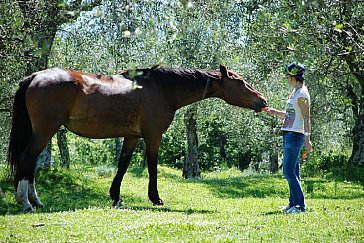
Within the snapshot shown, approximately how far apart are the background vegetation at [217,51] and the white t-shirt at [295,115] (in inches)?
23.5

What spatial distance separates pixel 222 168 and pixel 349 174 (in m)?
23.1

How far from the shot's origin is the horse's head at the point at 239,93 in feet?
36.7

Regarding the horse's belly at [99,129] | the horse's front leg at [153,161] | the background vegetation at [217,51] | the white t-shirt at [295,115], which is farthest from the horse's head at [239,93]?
the horse's belly at [99,129]

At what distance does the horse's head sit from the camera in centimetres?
1117

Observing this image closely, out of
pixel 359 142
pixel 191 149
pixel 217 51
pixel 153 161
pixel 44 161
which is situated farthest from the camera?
pixel 191 149

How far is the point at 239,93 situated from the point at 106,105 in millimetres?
2893

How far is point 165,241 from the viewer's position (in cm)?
664

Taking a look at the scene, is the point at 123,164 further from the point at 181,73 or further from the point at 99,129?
the point at 181,73

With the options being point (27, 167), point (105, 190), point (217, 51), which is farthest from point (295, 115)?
point (217, 51)

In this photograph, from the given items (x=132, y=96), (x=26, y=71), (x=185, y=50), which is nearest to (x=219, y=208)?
(x=132, y=96)

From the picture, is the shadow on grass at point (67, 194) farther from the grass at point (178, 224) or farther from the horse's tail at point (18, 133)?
the horse's tail at point (18, 133)

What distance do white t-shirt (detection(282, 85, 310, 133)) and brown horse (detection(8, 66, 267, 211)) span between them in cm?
196

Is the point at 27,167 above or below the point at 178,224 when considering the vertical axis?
above

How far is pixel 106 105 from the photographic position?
10.4 metres
